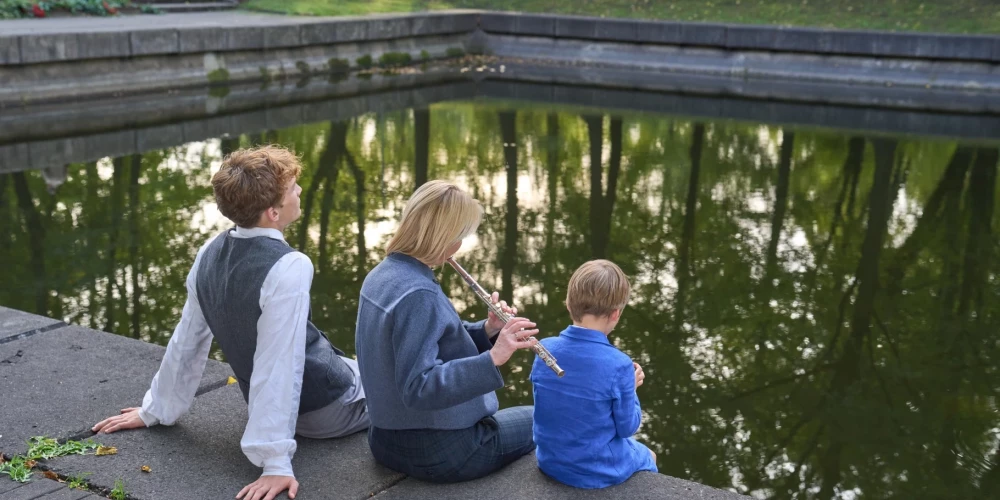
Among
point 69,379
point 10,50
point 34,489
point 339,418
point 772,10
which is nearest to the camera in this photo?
point 34,489

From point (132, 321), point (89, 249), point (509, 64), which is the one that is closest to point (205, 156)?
point (89, 249)

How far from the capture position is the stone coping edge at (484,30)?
1435 cm

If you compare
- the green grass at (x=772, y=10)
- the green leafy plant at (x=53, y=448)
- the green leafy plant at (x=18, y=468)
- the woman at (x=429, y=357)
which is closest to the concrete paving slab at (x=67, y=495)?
the green leafy plant at (x=18, y=468)

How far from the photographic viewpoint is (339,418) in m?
4.00

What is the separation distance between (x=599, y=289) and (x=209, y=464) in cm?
160

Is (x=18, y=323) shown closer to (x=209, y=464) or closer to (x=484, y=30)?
(x=209, y=464)

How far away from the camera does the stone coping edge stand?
14352mm

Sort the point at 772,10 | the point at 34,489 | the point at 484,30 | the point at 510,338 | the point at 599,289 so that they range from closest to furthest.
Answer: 1. the point at 510,338
2. the point at 599,289
3. the point at 34,489
4. the point at 484,30
5. the point at 772,10

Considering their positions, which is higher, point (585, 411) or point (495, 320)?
point (495, 320)

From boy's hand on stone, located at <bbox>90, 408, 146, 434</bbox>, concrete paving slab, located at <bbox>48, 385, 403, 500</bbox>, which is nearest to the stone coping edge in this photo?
boy's hand on stone, located at <bbox>90, 408, 146, 434</bbox>

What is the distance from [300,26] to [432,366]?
15.1 meters

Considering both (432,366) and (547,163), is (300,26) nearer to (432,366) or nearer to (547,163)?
(547,163)

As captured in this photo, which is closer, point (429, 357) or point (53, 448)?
point (429, 357)

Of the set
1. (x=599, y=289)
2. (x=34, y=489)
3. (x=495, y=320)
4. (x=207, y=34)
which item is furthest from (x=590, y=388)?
(x=207, y=34)
